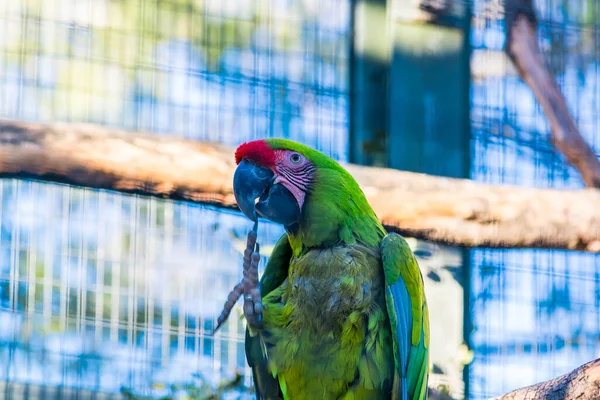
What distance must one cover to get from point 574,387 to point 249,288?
766 millimetres

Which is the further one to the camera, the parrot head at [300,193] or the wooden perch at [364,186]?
the wooden perch at [364,186]

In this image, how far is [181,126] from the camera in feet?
8.39

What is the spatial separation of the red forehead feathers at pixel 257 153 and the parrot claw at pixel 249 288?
7.8 inches

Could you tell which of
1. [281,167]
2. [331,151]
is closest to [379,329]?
[281,167]

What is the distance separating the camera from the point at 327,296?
76.4 inches

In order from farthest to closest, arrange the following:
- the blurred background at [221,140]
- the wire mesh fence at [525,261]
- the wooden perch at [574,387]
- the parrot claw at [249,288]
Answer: the wire mesh fence at [525,261]
the blurred background at [221,140]
the parrot claw at [249,288]
the wooden perch at [574,387]

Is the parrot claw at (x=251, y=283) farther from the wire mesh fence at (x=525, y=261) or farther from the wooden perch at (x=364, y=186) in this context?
the wire mesh fence at (x=525, y=261)

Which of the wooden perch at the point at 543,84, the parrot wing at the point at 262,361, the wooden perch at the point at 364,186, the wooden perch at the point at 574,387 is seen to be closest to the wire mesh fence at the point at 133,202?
the wooden perch at the point at 364,186

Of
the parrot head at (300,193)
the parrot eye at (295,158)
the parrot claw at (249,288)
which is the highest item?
the parrot eye at (295,158)

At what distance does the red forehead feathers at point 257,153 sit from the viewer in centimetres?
205

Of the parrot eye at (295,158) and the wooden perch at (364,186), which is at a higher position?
the parrot eye at (295,158)

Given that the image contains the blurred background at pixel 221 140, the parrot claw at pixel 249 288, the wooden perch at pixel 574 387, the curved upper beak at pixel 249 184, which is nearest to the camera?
the wooden perch at pixel 574 387

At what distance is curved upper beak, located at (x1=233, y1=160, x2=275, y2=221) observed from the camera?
1994mm

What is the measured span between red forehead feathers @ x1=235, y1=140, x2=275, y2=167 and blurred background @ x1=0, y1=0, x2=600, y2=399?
0.49m
